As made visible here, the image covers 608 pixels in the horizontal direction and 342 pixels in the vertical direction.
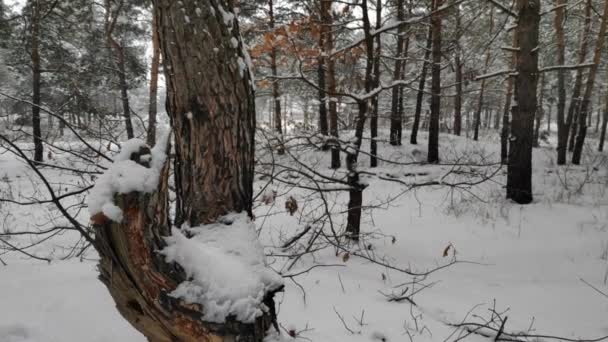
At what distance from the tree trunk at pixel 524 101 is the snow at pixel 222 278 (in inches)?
251

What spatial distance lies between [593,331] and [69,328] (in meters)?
4.23

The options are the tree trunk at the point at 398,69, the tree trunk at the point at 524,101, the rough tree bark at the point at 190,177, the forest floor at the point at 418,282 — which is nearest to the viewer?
the rough tree bark at the point at 190,177

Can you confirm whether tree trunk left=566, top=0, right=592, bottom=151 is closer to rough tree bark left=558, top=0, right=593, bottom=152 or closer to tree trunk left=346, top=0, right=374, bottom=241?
rough tree bark left=558, top=0, right=593, bottom=152

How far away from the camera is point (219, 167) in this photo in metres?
1.72

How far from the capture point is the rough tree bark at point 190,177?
120cm

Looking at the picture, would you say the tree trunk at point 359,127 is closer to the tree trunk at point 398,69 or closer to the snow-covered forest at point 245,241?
the snow-covered forest at point 245,241

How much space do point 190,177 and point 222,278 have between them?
68 centimetres

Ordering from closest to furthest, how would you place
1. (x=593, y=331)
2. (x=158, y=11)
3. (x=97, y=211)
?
1. (x=97, y=211)
2. (x=158, y=11)
3. (x=593, y=331)

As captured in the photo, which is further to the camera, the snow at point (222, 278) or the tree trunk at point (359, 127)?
the tree trunk at point (359, 127)

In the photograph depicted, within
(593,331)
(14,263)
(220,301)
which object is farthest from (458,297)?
(14,263)

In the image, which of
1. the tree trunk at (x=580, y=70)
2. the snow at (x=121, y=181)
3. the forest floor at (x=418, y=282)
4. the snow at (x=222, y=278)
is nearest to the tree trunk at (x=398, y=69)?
the forest floor at (x=418, y=282)

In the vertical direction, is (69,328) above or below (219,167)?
below

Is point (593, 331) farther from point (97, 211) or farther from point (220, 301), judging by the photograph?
point (97, 211)

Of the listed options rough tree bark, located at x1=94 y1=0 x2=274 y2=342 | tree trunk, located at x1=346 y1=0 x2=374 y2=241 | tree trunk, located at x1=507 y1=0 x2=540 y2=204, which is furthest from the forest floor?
rough tree bark, located at x1=94 y1=0 x2=274 y2=342
